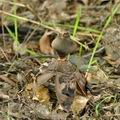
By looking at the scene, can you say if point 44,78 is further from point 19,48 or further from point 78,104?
point 19,48

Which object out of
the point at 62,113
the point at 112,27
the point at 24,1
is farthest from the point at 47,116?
the point at 24,1

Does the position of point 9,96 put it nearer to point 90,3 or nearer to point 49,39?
point 49,39

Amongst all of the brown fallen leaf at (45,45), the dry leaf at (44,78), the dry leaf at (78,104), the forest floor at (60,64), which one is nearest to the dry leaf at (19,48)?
the forest floor at (60,64)

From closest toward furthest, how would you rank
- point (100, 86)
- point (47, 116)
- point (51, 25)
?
point (47, 116)
point (100, 86)
point (51, 25)

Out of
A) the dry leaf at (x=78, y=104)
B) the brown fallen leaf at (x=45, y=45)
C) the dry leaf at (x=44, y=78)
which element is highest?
the brown fallen leaf at (x=45, y=45)

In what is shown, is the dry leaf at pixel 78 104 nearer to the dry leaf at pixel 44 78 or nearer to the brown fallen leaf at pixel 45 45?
the dry leaf at pixel 44 78

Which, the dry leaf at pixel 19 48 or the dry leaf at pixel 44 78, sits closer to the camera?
the dry leaf at pixel 44 78

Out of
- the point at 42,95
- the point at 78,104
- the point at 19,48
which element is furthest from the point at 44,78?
the point at 19,48

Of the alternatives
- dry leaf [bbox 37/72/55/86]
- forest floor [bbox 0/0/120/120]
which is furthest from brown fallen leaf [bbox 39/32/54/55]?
dry leaf [bbox 37/72/55/86]
